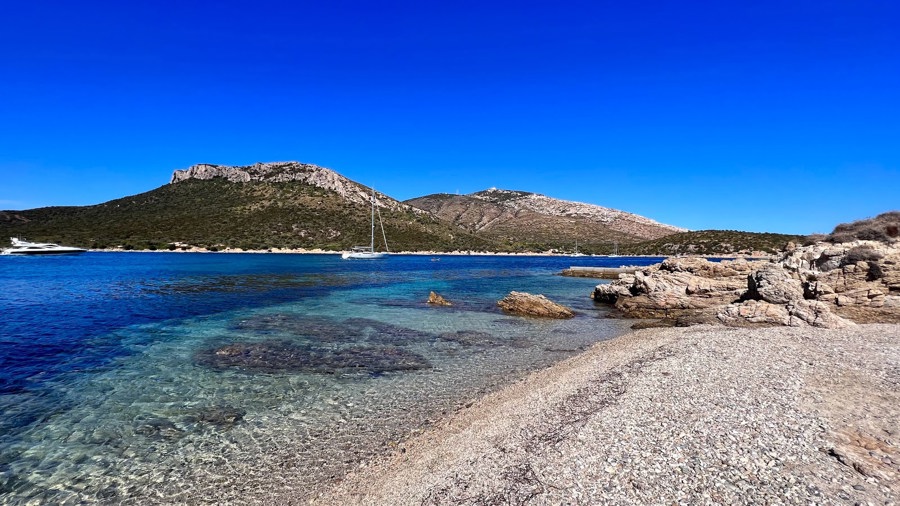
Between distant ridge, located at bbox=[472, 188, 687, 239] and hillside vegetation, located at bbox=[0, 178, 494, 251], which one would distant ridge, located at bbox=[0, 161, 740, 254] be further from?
distant ridge, located at bbox=[472, 188, 687, 239]

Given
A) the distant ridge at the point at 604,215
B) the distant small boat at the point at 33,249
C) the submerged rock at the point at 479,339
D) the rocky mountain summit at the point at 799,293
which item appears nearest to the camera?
the rocky mountain summit at the point at 799,293

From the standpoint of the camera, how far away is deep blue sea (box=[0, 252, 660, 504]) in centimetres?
752

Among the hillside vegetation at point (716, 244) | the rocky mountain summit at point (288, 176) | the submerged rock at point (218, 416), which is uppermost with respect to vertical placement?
the rocky mountain summit at point (288, 176)

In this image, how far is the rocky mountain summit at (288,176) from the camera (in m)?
130

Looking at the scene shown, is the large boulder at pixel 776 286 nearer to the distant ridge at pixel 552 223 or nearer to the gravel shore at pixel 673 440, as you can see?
the gravel shore at pixel 673 440

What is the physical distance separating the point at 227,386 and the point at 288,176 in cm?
13032

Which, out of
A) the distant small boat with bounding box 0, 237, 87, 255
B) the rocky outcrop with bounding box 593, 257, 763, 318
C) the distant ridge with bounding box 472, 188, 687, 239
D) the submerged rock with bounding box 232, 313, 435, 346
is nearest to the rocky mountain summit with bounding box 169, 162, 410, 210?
the distant small boat with bounding box 0, 237, 87, 255

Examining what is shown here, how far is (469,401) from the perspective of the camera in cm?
1119

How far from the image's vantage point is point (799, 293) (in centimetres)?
1977

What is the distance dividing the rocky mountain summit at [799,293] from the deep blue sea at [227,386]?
485 centimetres

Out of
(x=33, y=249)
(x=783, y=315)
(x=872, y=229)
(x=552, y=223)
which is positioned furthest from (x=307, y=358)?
(x=552, y=223)

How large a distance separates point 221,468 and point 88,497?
6.19ft

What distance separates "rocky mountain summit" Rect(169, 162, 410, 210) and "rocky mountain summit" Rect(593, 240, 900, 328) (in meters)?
107

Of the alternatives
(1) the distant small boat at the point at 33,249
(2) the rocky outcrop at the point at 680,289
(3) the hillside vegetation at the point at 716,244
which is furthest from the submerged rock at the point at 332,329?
(3) the hillside vegetation at the point at 716,244
